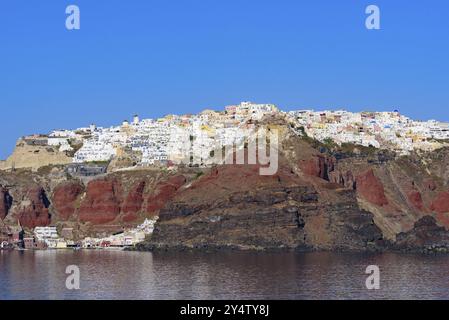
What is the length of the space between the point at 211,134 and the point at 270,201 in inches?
1333

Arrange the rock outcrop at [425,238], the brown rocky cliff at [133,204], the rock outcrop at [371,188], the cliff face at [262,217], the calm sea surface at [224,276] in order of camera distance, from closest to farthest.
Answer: the calm sea surface at [224,276] < the cliff face at [262,217] < the rock outcrop at [425,238] < the rock outcrop at [371,188] < the brown rocky cliff at [133,204]

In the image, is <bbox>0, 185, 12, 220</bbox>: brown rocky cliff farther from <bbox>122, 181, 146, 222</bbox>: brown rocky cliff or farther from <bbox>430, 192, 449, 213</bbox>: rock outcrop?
<bbox>430, 192, 449, 213</bbox>: rock outcrop

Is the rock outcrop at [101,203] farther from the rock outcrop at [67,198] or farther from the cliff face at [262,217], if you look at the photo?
the cliff face at [262,217]

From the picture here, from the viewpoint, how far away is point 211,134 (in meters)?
150

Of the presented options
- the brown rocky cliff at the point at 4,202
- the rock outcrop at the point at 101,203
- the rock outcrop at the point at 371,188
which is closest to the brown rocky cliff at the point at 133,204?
the rock outcrop at the point at 101,203

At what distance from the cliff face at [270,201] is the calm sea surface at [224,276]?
749 cm

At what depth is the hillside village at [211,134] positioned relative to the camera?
481 ft

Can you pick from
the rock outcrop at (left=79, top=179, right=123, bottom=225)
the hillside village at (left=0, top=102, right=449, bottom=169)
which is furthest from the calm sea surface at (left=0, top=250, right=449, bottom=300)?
the hillside village at (left=0, top=102, right=449, bottom=169)

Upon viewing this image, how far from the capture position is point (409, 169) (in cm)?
13875

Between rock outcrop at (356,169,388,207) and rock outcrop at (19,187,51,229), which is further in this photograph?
rock outcrop at (19,187,51,229)

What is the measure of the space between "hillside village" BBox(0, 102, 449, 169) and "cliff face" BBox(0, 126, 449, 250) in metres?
6.19

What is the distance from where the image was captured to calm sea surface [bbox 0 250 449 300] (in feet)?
228

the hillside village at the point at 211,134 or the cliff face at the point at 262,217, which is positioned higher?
the hillside village at the point at 211,134
